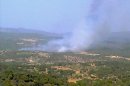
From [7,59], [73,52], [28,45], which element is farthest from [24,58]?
[28,45]

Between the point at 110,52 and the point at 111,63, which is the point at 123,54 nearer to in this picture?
the point at 110,52

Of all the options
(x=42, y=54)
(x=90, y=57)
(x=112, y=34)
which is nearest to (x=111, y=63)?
(x=90, y=57)

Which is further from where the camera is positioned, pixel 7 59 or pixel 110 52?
pixel 110 52

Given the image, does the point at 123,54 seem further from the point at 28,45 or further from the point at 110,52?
the point at 28,45

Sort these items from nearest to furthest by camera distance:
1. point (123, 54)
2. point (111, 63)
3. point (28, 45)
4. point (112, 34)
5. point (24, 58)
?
point (111, 63)
point (24, 58)
point (123, 54)
point (28, 45)
point (112, 34)

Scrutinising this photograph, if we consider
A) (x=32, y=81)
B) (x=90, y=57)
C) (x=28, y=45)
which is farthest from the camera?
(x=28, y=45)

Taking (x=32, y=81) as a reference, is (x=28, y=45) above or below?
above

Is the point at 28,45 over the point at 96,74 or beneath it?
over

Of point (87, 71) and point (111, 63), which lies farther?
point (111, 63)

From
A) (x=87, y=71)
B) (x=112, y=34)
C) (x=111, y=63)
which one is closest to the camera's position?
(x=87, y=71)
